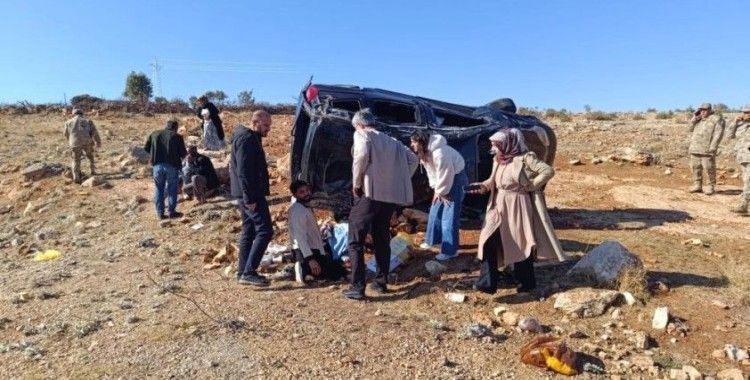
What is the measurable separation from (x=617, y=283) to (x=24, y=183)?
10838mm

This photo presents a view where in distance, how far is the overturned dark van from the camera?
273 inches

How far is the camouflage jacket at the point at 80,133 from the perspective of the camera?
11008mm

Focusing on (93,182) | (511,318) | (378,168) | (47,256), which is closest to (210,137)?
(93,182)

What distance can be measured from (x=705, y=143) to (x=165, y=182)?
8671 mm

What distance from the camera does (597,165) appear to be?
13.5 metres

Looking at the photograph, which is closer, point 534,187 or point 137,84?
point 534,187

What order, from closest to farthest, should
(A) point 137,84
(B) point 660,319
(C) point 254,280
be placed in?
(B) point 660,319
(C) point 254,280
(A) point 137,84

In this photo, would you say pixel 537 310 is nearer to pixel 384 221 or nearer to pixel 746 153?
pixel 384 221

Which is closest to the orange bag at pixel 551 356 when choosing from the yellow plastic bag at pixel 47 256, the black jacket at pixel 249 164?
the black jacket at pixel 249 164

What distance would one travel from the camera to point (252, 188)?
5.41 metres

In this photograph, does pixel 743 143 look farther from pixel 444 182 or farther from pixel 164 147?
pixel 164 147

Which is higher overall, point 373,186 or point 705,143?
point 705,143

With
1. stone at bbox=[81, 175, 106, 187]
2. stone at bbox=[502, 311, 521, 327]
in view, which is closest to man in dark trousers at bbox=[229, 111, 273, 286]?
stone at bbox=[502, 311, 521, 327]

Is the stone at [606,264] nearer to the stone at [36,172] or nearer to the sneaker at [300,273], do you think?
the sneaker at [300,273]
